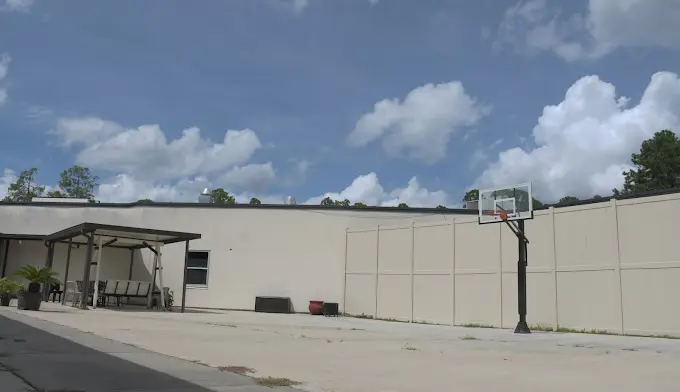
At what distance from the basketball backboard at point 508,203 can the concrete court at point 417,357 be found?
3723mm

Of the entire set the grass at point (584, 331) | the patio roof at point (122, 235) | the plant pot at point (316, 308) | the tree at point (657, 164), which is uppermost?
the tree at point (657, 164)

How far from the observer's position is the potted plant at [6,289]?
64.2 ft

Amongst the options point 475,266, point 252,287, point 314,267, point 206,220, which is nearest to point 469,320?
point 475,266

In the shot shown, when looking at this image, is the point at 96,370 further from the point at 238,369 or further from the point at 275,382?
the point at 275,382

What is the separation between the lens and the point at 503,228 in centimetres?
2038

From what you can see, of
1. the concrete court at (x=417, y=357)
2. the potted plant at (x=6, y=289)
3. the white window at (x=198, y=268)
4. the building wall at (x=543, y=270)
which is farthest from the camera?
the white window at (x=198, y=268)

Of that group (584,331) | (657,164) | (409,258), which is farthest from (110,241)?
(657,164)

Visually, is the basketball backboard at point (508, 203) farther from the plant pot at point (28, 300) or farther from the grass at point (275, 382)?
the plant pot at point (28, 300)

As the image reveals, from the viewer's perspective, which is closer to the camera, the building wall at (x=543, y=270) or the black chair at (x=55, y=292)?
the building wall at (x=543, y=270)

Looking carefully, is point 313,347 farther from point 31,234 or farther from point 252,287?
point 31,234

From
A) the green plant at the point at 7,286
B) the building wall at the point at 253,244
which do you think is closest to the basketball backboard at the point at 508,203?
the building wall at the point at 253,244

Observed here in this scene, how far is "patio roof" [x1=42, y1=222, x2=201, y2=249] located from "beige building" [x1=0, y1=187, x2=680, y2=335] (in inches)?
70.0

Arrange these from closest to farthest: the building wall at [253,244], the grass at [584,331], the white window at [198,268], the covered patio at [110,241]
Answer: the grass at [584,331] < the covered patio at [110,241] < the building wall at [253,244] < the white window at [198,268]

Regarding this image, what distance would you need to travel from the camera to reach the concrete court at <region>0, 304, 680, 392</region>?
7480mm
